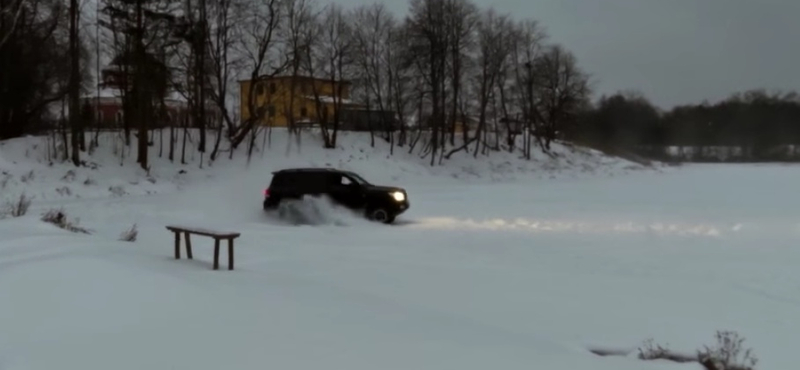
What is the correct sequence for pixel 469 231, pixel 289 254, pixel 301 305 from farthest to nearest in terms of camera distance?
pixel 469 231 < pixel 289 254 < pixel 301 305

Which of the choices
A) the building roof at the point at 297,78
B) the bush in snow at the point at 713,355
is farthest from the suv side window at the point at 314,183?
the building roof at the point at 297,78

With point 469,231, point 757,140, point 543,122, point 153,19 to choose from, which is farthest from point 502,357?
point 757,140

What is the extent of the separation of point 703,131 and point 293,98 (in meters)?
61.8

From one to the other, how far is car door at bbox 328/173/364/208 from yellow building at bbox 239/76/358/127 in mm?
26935

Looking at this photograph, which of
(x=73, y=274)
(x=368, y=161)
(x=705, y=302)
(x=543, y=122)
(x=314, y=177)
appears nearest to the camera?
(x=73, y=274)

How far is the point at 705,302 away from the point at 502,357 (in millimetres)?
5490

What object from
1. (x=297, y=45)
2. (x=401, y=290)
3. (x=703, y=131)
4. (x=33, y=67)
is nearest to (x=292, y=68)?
(x=297, y=45)

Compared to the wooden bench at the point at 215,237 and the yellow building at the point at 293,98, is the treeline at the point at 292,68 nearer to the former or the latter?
the yellow building at the point at 293,98

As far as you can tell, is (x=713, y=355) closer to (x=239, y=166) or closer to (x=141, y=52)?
(x=141, y=52)

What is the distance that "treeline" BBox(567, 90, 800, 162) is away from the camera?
9219 centimetres

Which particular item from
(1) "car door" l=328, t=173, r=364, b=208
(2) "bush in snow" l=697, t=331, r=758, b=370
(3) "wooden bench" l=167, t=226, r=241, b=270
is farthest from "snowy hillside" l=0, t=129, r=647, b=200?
(2) "bush in snow" l=697, t=331, r=758, b=370

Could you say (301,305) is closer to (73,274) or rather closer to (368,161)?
(73,274)

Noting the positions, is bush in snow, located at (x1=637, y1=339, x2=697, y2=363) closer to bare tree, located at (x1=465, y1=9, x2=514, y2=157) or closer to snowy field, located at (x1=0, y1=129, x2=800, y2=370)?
snowy field, located at (x1=0, y1=129, x2=800, y2=370)

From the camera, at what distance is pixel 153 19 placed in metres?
43.0
